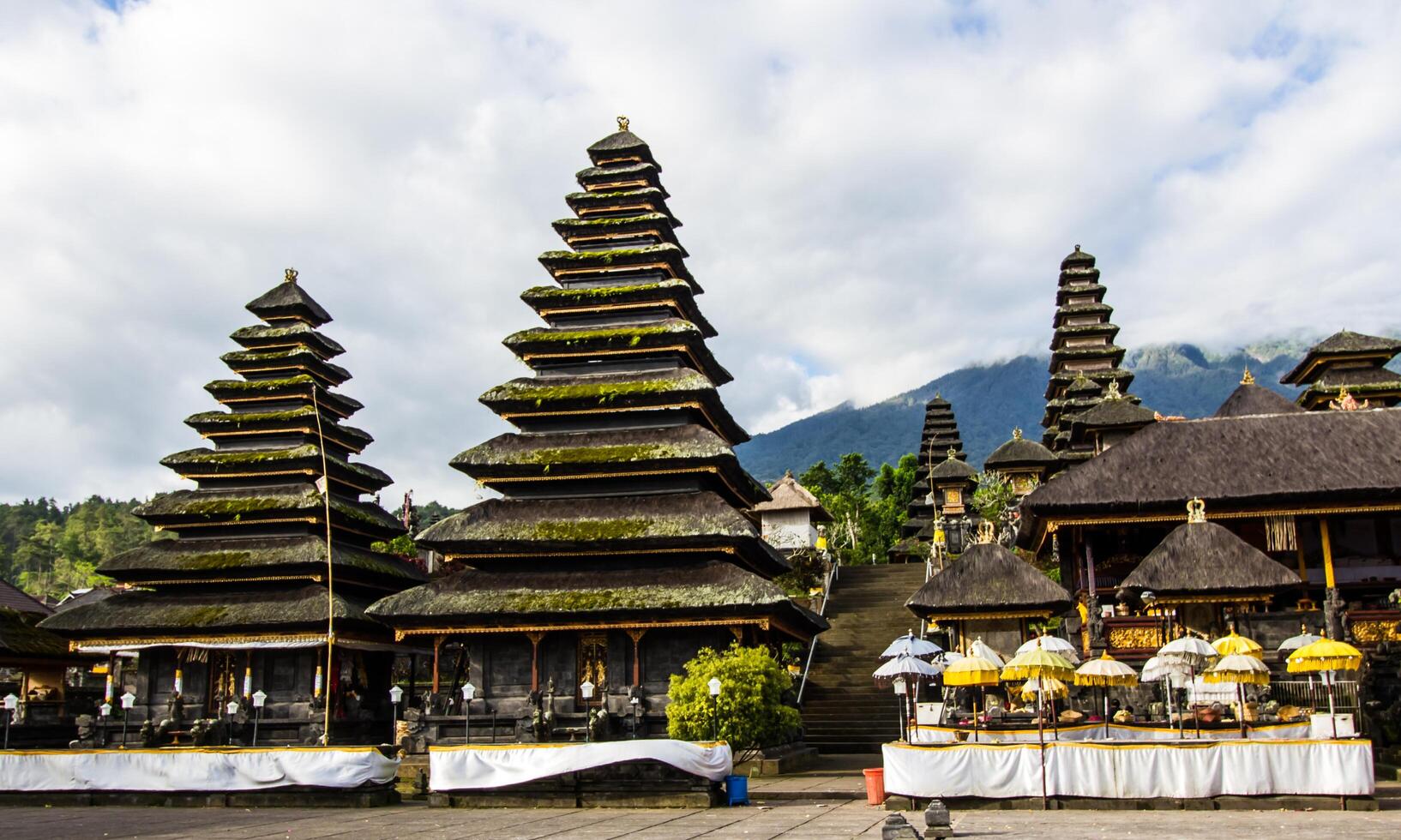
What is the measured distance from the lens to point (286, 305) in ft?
127

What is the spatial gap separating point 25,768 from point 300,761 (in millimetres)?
6124

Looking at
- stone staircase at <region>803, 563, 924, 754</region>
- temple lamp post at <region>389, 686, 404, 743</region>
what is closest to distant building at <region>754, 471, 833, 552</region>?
stone staircase at <region>803, 563, 924, 754</region>

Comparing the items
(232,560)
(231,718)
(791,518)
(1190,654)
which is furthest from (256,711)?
(791,518)

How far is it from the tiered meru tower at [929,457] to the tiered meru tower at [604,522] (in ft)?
103

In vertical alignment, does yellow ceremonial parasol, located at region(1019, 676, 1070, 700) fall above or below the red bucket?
above

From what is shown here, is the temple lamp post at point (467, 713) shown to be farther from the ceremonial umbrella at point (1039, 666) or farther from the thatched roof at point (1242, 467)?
the thatched roof at point (1242, 467)

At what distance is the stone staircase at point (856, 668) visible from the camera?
30453 mm

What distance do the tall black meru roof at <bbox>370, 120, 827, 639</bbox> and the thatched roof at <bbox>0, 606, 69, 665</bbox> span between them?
49.5 feet

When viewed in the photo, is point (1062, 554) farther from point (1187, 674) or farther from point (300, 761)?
point (300, 761)

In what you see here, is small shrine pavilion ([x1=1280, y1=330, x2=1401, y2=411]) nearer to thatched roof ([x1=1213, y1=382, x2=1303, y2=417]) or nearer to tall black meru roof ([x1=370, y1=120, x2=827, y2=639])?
thatched roof ([x1=1213, y1=382, x2=1303, y2=417])

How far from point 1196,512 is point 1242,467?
439cm

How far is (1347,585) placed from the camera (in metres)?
30.6

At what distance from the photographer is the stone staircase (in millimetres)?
30453

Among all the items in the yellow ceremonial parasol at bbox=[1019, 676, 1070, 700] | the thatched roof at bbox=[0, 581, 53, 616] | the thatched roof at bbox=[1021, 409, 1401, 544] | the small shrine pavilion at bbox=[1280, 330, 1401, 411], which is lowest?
the yellow ceremonial parasol at bbox=[1019, 676, 1070, 700]
